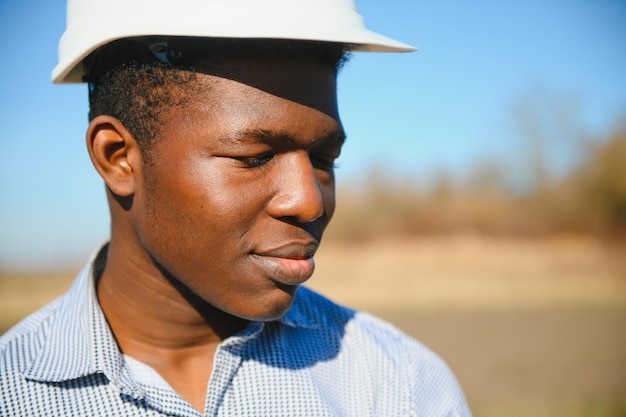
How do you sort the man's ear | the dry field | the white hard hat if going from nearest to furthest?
the white hard hat, the man's ear, the dry field

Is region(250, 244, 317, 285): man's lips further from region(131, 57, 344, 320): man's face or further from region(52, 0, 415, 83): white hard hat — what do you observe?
region(52, 0, 415, 83): white hard hat

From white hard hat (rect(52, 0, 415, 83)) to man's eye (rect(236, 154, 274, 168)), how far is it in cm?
36

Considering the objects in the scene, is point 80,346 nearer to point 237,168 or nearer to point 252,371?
point 252,371

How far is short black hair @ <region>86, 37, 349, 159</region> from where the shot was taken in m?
1.83

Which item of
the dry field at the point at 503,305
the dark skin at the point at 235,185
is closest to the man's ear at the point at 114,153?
the dark skin at the point at 235,185

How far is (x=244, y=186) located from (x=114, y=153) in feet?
1.77

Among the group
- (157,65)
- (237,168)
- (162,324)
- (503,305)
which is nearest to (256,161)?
(237,168)

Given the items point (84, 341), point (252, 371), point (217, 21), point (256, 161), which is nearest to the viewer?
point (217, 21)

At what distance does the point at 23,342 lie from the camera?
6.34 ft

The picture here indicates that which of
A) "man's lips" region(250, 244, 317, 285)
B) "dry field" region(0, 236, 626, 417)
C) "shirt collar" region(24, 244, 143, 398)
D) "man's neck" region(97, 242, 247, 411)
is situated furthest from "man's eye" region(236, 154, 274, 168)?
"dry field" region(0, 236, 626, 417)

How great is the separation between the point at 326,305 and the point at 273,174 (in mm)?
773

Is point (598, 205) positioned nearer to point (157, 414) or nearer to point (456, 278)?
point (456, 278)

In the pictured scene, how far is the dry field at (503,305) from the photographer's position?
26.8 ft

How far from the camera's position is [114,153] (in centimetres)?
202
